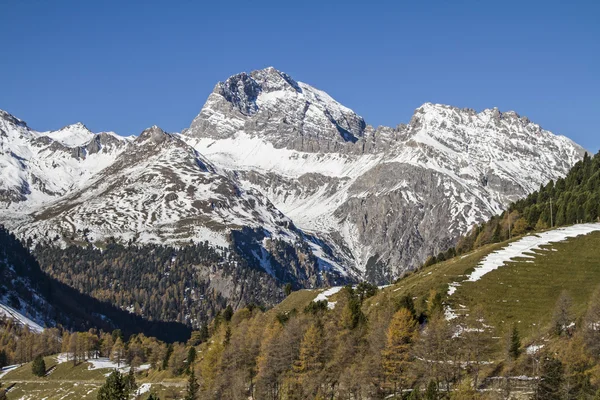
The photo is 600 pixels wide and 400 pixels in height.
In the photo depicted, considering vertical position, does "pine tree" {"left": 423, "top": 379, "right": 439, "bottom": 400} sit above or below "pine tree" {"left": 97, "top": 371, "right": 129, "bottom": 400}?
above

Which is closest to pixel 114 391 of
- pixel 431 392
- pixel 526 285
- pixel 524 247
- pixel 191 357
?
pixel 191 357

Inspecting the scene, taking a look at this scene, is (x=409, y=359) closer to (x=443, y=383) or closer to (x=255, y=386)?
(x=443, y=383)

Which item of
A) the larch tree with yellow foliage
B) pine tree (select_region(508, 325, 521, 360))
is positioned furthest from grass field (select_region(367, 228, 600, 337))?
the larch tree with yellow foliage

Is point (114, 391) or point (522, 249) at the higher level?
point (522, 249)

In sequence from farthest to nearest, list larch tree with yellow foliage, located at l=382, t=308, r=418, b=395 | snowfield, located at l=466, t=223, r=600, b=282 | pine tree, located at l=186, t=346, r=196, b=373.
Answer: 1. pine tree, located at l=186, t=346, r=196, b=373
2. snowfield, located at l=466, t=223, r=600, b=282
3. larch tree with yellow foliage, located at l=382, t=308, r=418, b=395

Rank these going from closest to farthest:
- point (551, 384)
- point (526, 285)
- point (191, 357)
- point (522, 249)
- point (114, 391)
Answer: point (551, 384), point (114, 391), point (526, 285), point (522, 249), point (191, 357)

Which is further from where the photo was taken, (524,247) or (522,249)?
(524,247)

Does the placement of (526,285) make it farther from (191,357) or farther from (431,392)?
(191,357)

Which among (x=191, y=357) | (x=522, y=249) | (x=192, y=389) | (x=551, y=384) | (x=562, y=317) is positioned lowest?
(x=192, y=389)

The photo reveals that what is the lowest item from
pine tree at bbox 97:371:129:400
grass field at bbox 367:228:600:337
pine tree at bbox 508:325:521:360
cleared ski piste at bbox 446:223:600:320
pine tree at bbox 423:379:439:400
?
pine tree at bbox 97:371:129:400

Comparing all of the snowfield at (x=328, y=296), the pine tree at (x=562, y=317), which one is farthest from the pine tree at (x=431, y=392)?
the snowfield at (x=328, y=296)

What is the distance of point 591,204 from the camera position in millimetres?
188750

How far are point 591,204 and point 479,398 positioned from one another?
112 meters

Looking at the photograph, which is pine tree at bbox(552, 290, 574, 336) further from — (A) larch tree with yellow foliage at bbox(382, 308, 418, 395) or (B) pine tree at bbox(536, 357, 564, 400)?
(A) larch tree with yellow foliage at bbox(382, 308, 418, 395)
